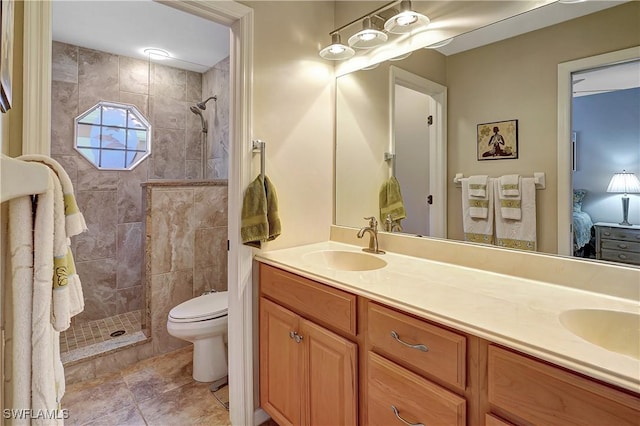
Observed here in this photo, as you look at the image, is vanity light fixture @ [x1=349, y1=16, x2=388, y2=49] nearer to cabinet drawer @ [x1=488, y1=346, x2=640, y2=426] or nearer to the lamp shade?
the lamp shade

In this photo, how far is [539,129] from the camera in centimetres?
125

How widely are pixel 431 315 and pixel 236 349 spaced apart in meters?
1.14

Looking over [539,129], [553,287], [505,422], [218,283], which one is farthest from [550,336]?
[218,283]

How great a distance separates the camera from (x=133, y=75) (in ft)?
9.89

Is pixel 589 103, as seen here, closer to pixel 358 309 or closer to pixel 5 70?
pixel 358 309

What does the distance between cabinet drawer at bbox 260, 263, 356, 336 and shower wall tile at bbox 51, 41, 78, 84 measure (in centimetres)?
254

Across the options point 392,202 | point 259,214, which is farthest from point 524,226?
point 259,214

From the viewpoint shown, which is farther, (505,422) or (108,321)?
(108,321)

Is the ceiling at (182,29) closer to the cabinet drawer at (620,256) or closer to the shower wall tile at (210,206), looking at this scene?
the cabinet drawer at (620,256)

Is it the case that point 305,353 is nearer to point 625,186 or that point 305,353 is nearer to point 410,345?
point 410,345

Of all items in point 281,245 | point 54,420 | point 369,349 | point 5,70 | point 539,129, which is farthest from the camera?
point 281,245

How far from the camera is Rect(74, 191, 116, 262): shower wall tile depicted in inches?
110

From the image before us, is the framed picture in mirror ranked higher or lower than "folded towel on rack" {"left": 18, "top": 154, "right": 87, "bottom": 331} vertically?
higher

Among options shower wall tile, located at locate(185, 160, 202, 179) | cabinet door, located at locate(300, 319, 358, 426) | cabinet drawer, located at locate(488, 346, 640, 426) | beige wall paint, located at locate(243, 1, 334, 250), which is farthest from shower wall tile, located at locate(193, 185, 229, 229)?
cabinet drawer, located at locate(488, 346, 640, 426)
